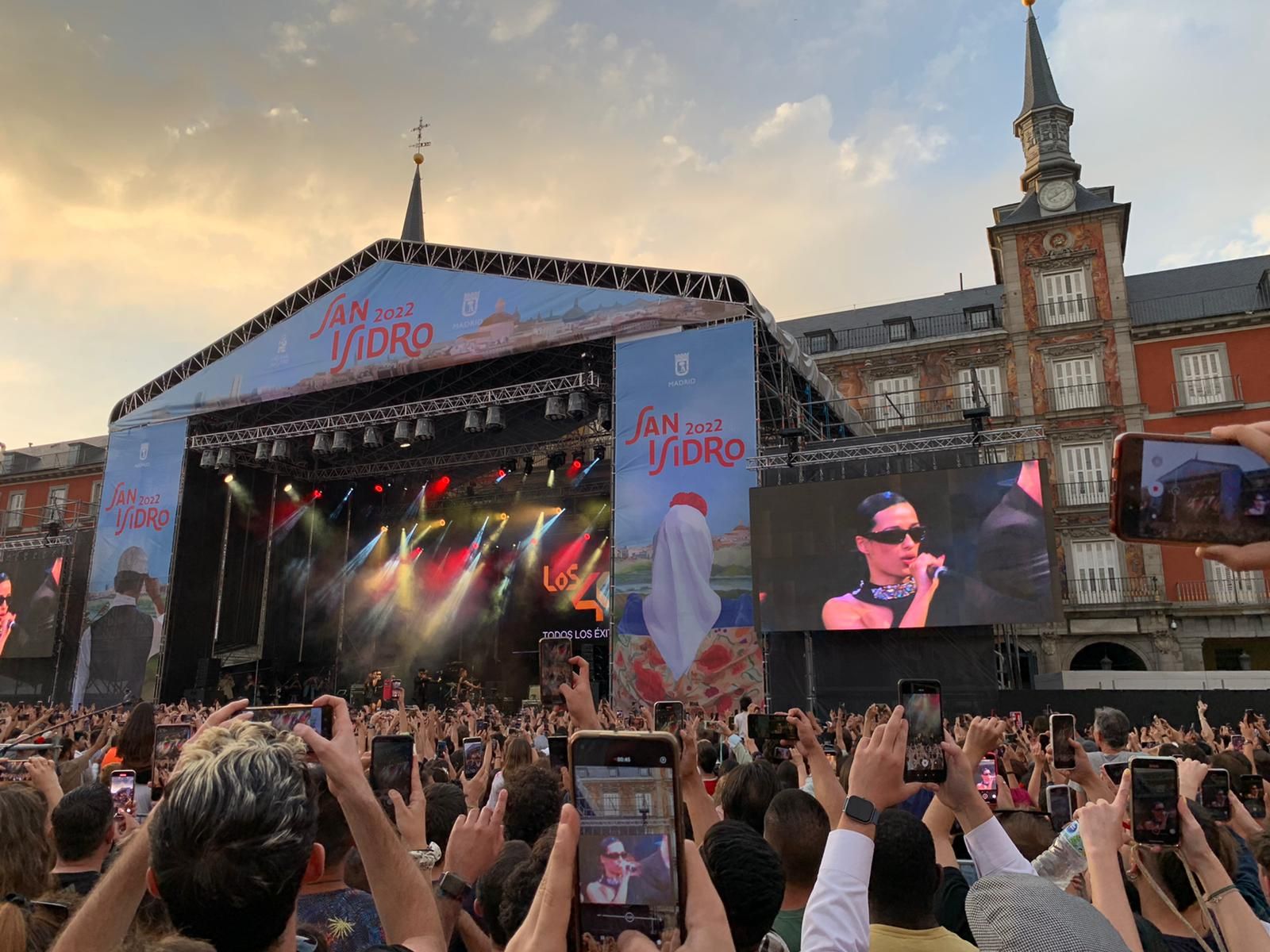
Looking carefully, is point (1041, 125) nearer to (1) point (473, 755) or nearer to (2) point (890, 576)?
(2) point (890, 576)

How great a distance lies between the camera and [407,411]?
2327 cm

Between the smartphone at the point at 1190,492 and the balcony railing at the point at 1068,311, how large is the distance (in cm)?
2876

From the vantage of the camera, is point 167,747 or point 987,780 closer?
point 167,747

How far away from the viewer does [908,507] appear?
1736cm

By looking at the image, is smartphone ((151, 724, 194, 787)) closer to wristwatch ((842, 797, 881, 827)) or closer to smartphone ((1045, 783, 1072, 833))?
wristwatch ((842, 797, 881, 827))

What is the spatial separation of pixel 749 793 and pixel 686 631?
48.8 feet

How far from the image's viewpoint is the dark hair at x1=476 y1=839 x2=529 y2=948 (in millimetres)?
2430

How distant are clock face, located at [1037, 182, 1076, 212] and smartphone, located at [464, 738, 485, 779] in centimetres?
2960

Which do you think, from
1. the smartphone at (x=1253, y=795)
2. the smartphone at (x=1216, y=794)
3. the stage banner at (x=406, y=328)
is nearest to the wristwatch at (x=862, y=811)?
the smartphone at (x=1216, y=794)

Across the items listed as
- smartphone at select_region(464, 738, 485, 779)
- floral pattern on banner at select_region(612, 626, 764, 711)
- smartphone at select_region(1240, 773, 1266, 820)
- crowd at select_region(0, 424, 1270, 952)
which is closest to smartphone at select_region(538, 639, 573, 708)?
crowd at select_region(0, 424, 1270, 952)

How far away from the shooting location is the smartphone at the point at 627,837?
1.55 meters

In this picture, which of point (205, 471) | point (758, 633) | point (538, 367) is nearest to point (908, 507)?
point (758, 633)

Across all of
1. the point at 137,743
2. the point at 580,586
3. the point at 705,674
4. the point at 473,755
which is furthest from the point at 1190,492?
the point at 580,586

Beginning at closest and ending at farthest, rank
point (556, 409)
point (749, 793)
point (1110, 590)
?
1. point (749, 793)
2. point (556, 409)
3. point (1110, 590)
